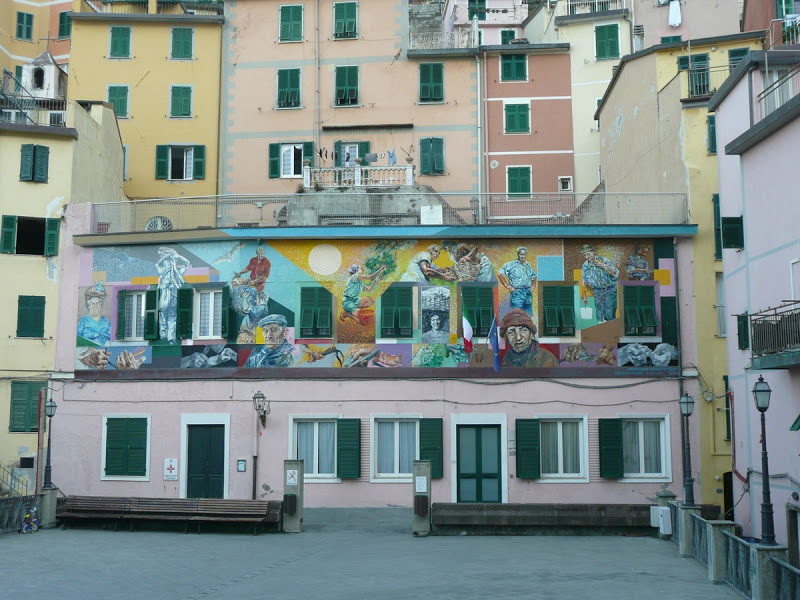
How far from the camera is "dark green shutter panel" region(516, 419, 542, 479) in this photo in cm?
2680

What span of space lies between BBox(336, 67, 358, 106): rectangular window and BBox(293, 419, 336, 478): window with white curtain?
17437 mm

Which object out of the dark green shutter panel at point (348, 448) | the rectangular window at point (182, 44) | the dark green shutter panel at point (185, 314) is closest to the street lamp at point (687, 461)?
the dark green shutter panel at point (348, 448)

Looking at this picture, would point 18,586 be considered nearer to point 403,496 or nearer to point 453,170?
point 403,496

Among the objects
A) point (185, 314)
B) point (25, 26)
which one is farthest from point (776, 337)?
point (25, 26)

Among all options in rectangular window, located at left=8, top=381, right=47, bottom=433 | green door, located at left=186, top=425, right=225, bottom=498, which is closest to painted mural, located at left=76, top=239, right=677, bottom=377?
green door, located at left=186, top=425, right=225, bottom=498

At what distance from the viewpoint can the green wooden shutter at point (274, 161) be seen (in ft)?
133

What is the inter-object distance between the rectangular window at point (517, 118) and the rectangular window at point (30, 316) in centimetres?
2028

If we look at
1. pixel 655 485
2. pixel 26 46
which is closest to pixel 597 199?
pixel 655 485

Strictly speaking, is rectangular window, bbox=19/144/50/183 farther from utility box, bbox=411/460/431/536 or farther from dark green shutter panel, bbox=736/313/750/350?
dark green shutter panel, bbox=736/313/750/350

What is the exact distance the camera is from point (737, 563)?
16344 millimetres

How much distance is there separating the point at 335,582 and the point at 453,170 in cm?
2563

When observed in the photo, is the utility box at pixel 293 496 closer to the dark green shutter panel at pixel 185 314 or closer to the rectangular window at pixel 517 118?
the dark green shutter panel at pixel 185 314

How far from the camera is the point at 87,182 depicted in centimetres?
3200

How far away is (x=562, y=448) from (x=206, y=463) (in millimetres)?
9568
